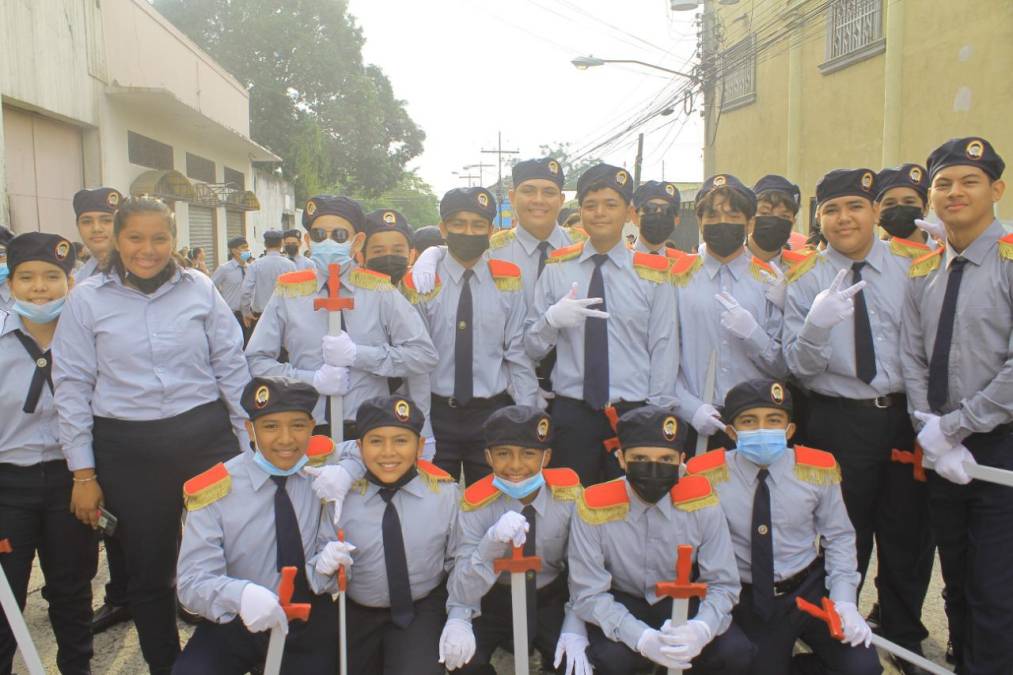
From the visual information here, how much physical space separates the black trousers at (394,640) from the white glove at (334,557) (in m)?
0.36

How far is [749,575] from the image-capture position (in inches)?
131

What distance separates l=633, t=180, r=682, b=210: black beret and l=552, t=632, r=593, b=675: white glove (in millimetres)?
2733

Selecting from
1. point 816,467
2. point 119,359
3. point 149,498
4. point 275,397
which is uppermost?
point 119,359

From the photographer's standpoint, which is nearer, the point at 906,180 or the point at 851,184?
the point at 851,184

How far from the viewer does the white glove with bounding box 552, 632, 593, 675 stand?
9.96ft

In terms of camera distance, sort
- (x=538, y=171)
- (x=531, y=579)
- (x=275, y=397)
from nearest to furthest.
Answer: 1. (x=275, y=397)
2. (x=531, y=579)
3. (x=538, y=171)

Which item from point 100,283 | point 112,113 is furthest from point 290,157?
point 100,283

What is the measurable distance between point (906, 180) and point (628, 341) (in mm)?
1788

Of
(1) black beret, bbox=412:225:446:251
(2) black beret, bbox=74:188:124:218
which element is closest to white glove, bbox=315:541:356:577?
(2) black beret, bbox=74:188:124:218

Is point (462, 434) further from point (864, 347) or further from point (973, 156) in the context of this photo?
point (973, 156)

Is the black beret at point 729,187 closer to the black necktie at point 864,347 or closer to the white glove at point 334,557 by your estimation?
the black necktie at point 864,347

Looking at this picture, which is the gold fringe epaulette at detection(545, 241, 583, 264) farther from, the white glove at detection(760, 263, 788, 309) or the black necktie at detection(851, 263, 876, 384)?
the black necktie at detection(851, 263, 876, 384)

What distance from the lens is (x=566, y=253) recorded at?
405 cm

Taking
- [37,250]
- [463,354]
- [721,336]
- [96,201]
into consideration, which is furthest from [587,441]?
[96,201]
